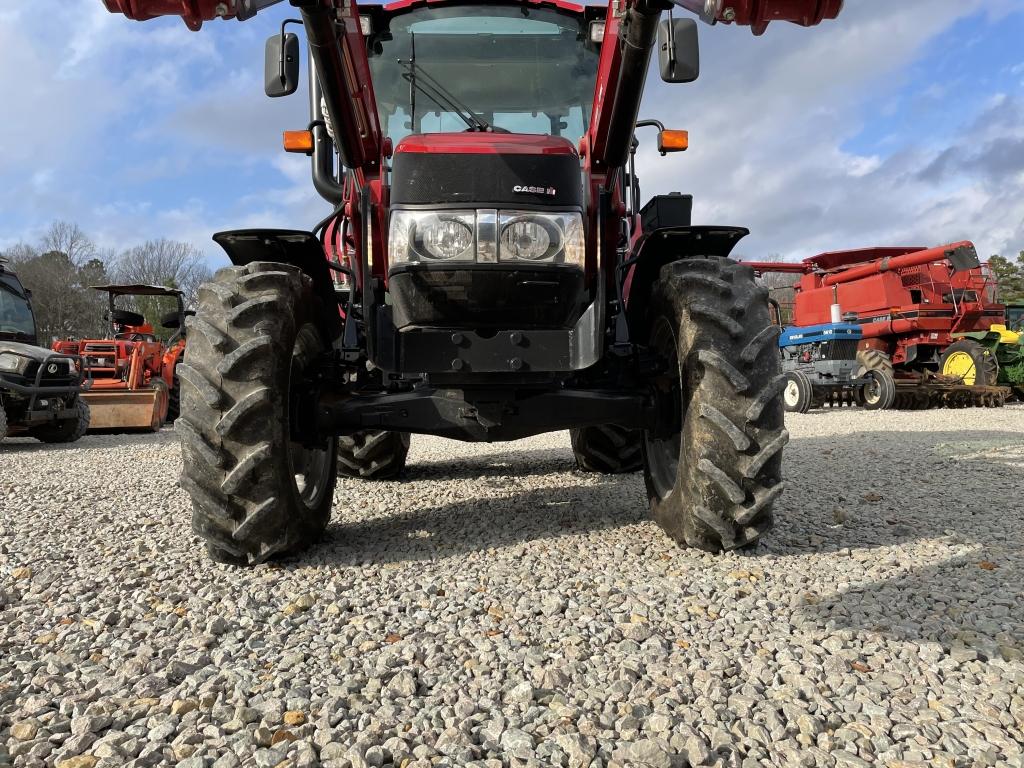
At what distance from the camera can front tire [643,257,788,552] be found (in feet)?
8.70

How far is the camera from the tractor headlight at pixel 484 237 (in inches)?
103

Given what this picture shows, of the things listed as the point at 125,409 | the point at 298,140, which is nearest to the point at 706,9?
the point at 298,140

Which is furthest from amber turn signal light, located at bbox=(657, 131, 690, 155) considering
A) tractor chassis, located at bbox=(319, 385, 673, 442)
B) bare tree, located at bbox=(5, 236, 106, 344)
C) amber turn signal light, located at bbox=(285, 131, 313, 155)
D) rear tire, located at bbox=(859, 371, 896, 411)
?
bare tree, located at bbox=(5, 236, 106, 344)

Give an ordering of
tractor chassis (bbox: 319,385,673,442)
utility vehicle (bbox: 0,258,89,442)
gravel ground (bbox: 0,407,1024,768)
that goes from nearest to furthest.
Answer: gravel ground (bbox: 0,407,1024,768) < tractor chassis (bbox: 319,385,673,442) < utility vehicle (bbox: 0,258,89,442)

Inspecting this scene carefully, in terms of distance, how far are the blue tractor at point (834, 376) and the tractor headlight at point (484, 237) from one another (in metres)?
10.3

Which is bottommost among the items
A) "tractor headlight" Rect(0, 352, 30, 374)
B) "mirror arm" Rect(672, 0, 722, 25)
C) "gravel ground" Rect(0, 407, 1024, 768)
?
"gravel ground" Rect(0, 407, 1024, 768)

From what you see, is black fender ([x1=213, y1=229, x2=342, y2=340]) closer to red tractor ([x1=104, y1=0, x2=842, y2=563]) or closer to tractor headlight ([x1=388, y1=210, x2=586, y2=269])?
red tractor ([x1=104, y1=0, x2=842, y2=563])

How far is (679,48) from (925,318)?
1216 centimetres

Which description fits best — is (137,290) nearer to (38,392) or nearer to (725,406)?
(38,392)

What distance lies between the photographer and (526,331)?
2.82 m

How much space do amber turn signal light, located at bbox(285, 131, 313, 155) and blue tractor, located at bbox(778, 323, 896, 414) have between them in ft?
33.6

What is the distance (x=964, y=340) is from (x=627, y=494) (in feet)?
36.4

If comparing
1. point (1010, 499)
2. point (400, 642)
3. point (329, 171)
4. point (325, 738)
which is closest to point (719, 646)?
point (400, 642)

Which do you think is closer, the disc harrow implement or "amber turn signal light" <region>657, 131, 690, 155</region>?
"amber turn signal light" <region>657, 131, 690, 155</region>
